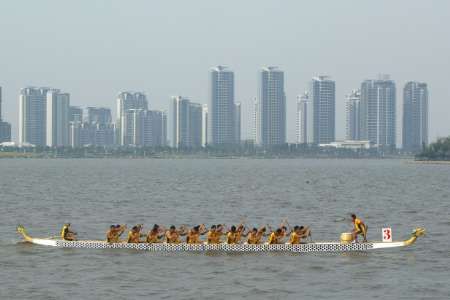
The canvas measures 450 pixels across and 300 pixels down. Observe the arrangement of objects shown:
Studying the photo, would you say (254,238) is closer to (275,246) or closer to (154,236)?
(275,246)

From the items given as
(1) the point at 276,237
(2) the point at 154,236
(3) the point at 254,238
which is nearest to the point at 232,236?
(3) the point at 254,238

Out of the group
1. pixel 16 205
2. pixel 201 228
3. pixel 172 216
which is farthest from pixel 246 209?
pixel 201 228

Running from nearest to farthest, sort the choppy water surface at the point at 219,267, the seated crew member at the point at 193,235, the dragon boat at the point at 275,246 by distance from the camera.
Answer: the choppy water surface at the point at 219,267 < the dragon boat at the point at 275,246 < the seated crew member at the point at 193,235

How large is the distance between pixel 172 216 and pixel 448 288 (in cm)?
3311

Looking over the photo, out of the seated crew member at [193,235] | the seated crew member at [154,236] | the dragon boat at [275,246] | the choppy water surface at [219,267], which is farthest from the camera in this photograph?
the seated crew member at [154,236]

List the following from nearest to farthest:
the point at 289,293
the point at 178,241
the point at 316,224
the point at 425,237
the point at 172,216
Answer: the point at 289,293, the point at 178,241, the point at 425,237, the point at 316,224, the point at 172,216

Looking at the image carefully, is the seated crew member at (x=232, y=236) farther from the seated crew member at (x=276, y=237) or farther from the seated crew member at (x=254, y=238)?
the seated crew member at (x=276, y=237)

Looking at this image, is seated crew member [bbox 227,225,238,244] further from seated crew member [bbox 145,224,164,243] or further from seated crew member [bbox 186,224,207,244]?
seated crew member [bbox 145,224,164,243]

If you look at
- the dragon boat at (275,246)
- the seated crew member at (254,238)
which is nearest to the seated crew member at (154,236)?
the dragon boat at (275,246)

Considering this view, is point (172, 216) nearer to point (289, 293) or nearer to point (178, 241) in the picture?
point (178, 241)

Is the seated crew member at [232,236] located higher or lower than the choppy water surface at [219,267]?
higher

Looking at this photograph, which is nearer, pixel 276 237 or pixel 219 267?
pixel 219 267

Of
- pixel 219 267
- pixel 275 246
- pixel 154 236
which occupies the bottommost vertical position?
pixel 219 267

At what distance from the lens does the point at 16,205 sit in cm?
7456
